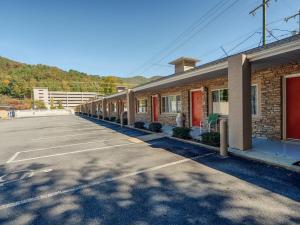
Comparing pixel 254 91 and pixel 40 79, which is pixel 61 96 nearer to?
pixel 40 79

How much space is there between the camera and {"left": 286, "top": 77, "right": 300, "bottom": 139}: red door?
6.13 metres

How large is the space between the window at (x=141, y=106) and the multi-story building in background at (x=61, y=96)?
8230 centimetres

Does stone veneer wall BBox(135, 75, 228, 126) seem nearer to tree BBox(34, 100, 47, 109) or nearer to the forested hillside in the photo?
the forested hillside

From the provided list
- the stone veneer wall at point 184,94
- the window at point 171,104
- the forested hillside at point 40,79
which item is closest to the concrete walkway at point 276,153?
the stone veneer wall at point 184,94

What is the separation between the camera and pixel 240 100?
17.8 feet

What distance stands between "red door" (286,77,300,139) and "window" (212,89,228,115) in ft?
8.64

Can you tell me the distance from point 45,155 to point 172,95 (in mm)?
8726

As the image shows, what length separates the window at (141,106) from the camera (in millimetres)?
16709

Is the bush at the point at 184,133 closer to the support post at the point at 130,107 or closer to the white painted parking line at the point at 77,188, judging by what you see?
the white painted parking line at the point at 77,188

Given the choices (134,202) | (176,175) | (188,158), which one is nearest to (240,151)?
(188,158)

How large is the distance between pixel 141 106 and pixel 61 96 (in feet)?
312

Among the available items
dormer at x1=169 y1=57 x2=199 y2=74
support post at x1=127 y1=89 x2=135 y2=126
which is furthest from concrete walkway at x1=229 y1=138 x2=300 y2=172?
dormer at x1=169 y1=57 x2=199 y2=74

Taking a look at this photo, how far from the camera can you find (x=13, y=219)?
265cm

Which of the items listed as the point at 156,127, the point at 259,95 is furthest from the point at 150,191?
the point at 156,127
